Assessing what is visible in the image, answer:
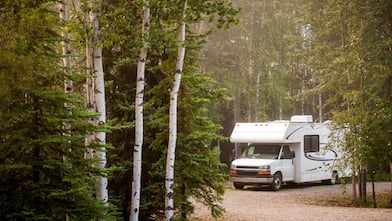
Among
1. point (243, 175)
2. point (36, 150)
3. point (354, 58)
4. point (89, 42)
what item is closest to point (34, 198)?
point (36, 150)

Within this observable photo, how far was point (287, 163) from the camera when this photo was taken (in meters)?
20.9

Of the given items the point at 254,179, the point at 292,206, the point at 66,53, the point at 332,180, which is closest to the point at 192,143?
the point at 66,53

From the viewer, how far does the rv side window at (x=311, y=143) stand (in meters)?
21.3

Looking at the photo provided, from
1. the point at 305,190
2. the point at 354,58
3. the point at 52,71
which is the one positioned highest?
the point at 354,58

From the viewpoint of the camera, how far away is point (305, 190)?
824 inches

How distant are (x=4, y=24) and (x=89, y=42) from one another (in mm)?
2037

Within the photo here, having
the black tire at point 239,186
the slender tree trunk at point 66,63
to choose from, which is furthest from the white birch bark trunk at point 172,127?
the black tire at point 239,186

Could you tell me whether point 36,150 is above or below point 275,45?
below

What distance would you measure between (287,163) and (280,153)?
50 cm

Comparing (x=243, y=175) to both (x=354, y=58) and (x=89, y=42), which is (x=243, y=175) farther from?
(x=89, y=42)

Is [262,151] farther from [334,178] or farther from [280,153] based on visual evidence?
[334,178]

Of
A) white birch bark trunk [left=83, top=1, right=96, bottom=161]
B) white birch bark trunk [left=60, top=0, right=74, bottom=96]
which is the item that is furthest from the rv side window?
white birch bark trunk [left=60, top=0, right=74, bottom=96]

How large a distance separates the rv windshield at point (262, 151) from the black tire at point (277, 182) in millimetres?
728

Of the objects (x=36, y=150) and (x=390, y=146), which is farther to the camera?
(x=390, y=146)
